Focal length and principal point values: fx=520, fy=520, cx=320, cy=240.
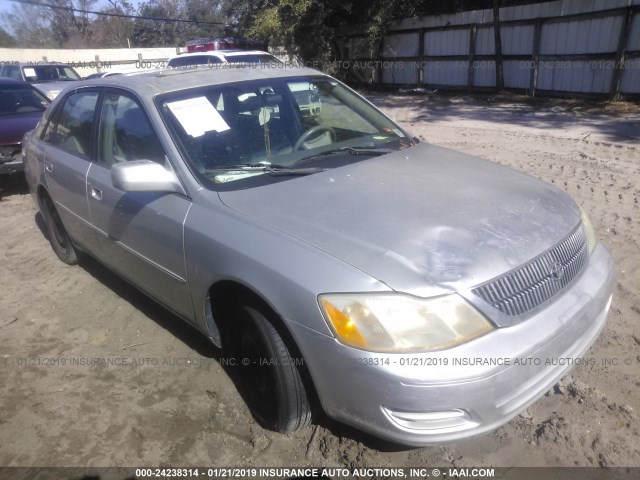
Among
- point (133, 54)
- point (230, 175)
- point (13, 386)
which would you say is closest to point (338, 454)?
point (230, 175)

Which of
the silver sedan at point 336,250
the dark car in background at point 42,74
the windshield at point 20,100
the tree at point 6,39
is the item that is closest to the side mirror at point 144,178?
the silver sedan at point 336,250

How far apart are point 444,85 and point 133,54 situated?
2411 centimetres

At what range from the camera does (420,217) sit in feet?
7.87

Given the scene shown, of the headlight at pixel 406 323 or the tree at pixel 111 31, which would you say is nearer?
the headlight at pixel 406 323

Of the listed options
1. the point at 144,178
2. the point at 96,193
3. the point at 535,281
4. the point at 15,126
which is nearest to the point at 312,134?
the point at 144,178

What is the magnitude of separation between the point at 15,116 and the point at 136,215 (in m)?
6.49

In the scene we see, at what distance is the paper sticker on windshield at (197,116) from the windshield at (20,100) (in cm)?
680

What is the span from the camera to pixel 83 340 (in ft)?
12.1

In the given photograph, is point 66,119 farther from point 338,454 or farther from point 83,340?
point 338,454

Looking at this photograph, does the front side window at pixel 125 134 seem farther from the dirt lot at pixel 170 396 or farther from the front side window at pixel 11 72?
the front side window at pixel 11 72

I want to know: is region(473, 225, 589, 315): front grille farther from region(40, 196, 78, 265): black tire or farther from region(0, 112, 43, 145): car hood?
region(0, 112, 43, 145): car hood

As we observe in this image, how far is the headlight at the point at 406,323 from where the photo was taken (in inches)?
78.4

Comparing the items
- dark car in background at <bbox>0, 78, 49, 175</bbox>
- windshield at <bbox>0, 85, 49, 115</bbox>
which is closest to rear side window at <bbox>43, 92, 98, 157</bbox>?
dark car in background at <bbox>0, 78, 49, 175</bbox>

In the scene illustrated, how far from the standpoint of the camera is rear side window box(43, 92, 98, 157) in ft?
12.4
